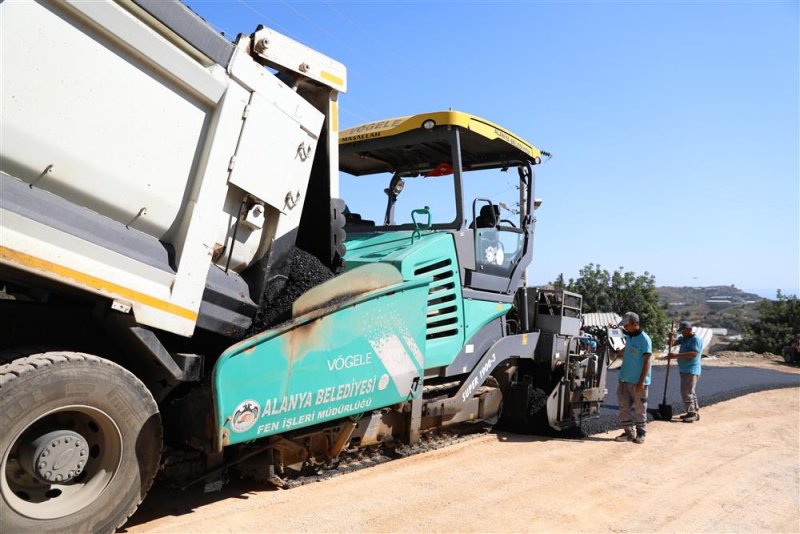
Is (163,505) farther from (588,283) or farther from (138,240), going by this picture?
(588,283)

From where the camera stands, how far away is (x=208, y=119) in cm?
308

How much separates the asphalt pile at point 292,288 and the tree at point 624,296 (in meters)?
23.7

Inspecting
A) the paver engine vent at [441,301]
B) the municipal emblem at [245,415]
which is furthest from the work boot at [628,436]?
the municipal emblem at [245,415]

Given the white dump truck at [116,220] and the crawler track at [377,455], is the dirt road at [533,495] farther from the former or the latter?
the white dump truck at [116,220]

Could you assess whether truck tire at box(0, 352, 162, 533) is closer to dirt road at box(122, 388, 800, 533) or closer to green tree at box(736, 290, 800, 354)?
dirt road at box(122, 388, 800, 533)

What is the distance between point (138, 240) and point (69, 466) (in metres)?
1.05

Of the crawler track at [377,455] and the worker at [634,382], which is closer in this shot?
the crawler track at [377,455]

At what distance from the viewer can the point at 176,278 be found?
9.63ft

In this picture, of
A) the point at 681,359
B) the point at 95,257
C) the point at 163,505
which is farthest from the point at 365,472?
the point at 681,359

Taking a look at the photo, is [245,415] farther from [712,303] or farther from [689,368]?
[712,303]

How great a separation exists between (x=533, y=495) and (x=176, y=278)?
291cm

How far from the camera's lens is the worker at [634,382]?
641 centimetres

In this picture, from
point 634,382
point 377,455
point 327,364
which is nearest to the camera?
point 327,364

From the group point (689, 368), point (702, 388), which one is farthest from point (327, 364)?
point (702, 388)
